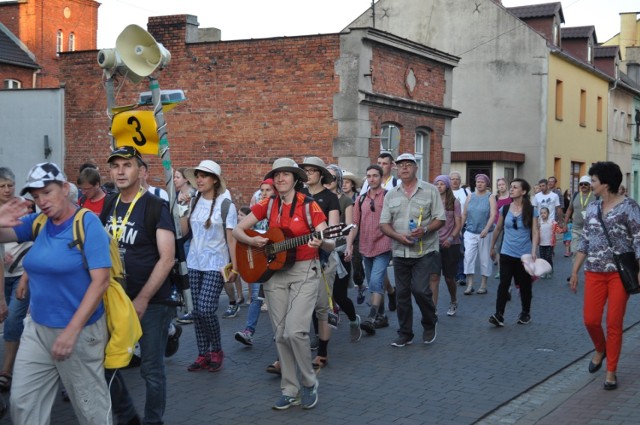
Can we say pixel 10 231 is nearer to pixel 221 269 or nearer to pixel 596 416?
pixel 221 269

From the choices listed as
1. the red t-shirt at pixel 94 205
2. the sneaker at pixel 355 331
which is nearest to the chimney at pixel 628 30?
the sneaker at pixel 355 331

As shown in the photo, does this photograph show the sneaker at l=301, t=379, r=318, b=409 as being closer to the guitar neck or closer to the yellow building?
the guitar neck

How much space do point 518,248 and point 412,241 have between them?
210 cm

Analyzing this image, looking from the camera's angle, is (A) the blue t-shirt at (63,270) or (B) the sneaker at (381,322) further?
(B) the sneaker at (381,322)

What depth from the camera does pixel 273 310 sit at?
6891mm

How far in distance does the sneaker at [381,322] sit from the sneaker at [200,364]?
2799 millimetres

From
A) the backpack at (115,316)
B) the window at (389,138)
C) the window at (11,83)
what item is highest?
the window at (11,83)

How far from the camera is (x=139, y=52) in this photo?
8.97 m

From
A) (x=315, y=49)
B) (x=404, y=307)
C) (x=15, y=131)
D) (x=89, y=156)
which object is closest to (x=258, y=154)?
(x=315, y=49)

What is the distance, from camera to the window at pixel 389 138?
20281 mm

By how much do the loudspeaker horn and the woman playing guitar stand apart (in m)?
2.44

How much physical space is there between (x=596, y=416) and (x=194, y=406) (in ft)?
9.63

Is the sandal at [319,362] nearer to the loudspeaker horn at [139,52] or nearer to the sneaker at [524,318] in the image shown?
the loudspeaker horn at [139,52]

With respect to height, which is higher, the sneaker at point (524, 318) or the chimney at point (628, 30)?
the chimney at point (628, 30)
